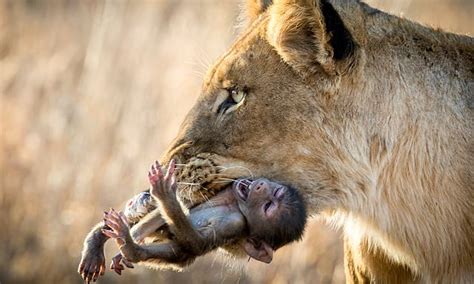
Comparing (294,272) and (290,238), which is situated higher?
(290,238)

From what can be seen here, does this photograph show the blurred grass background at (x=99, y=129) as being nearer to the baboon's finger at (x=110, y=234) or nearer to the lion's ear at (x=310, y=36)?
the lion's ear at (x=310, y=36)

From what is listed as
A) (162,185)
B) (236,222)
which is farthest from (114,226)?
(236,222)

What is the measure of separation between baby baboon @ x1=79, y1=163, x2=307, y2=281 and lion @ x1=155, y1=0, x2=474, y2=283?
0.31ft

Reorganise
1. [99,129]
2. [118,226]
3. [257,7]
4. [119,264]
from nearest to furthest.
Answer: [118,226] → [119,264] → [257,7] → [99,129]

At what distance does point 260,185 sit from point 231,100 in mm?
428

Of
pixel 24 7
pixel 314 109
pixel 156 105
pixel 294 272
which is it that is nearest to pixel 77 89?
pixel 156 105

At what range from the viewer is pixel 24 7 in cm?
1183

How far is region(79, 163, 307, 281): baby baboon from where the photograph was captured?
4.26 metres

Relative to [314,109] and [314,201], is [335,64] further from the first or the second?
[314,201]

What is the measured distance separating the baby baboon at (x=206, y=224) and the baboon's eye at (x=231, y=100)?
0.33 meters

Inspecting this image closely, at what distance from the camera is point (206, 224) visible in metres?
4.40

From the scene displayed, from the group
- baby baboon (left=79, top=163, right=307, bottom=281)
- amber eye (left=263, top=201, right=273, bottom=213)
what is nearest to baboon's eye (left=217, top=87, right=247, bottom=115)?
baby baboon (left=79, top=163, right=307, bottom=281)

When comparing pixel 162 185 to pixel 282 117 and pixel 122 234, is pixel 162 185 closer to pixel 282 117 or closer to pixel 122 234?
pixel 122 234

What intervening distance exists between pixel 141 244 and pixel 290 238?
57cm
